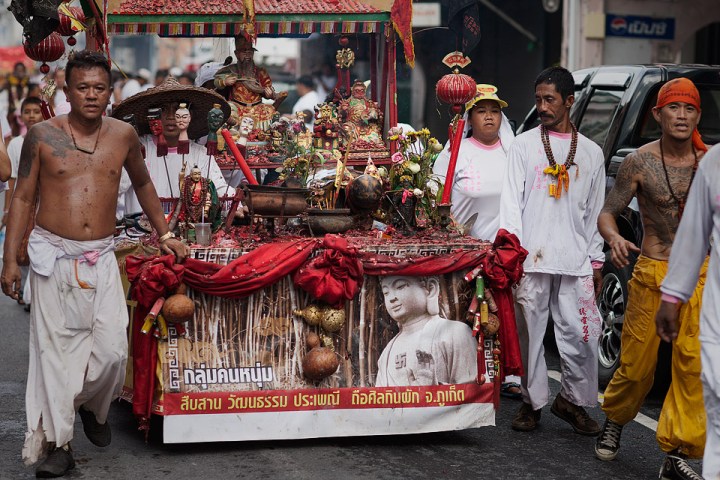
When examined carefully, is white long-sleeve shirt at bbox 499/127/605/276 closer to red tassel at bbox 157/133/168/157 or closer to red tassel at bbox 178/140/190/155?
red tassel at bbox 178/140/190/155

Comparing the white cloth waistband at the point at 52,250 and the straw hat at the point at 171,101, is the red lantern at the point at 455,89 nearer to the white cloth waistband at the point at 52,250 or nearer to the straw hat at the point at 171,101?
the straw hat at the point at 171,101

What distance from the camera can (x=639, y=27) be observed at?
1784 centimetres

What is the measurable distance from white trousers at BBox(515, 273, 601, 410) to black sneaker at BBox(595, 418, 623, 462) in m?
0.56

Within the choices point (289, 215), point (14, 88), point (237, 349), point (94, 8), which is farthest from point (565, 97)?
point (14, 88)

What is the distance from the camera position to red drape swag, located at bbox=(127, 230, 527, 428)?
582cm

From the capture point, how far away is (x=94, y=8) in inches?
308

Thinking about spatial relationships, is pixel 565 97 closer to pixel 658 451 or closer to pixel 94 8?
pixel 658 451

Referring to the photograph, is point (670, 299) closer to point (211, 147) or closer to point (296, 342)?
point (296, 342)

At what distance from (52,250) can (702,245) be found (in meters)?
3.00

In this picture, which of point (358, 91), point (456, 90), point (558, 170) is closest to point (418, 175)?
point (456, 90)

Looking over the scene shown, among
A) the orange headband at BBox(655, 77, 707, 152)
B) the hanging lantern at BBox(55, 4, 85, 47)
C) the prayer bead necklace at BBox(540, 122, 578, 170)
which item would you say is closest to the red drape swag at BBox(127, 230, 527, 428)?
the prayer bead necklace at BBox(540, 122, 578, 170)

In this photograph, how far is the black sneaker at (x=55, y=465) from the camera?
5.55 m

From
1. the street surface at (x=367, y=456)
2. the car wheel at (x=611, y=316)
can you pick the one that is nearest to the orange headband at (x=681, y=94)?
the street surface at (x=367, y=456)

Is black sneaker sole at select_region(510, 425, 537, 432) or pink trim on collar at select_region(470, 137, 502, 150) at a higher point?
pink trim on collar at select_region(470, 137, 502, 150)
